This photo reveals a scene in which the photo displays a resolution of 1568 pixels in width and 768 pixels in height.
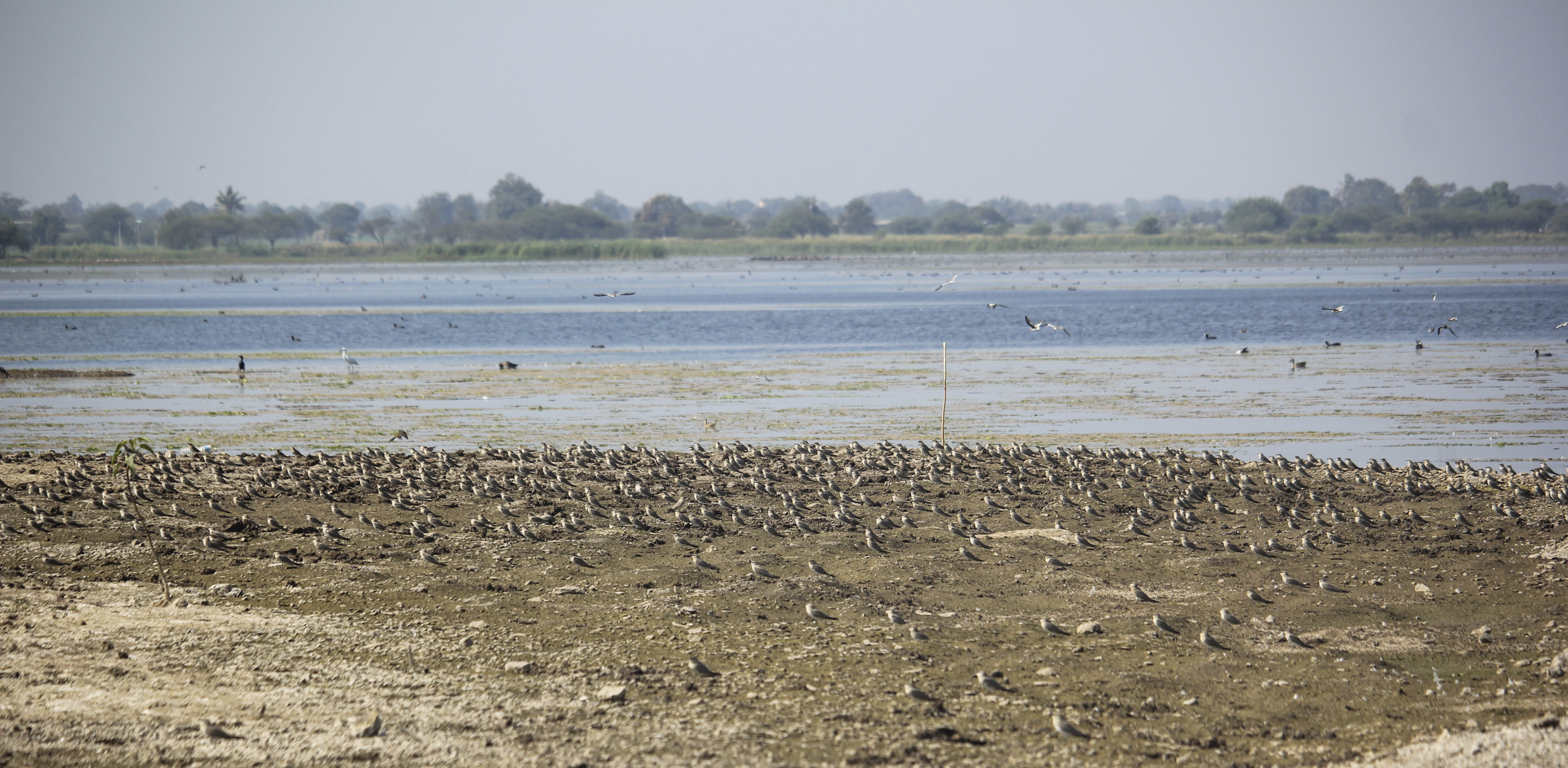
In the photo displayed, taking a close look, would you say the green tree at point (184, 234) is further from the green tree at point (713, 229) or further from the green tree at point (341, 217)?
the green tree at point (713, 229)

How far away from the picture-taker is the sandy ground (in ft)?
26.4

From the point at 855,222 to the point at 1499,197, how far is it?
103956 mm

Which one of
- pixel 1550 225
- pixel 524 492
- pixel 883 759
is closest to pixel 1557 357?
pixel 524 492

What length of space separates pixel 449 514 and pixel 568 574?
3452mm

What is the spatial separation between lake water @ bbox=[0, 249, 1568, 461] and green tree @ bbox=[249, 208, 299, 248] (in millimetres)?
82314

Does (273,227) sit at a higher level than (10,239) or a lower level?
higher

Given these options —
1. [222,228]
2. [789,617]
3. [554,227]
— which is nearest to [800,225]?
[554,227]

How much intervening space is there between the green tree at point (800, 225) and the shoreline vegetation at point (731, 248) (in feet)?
28.4

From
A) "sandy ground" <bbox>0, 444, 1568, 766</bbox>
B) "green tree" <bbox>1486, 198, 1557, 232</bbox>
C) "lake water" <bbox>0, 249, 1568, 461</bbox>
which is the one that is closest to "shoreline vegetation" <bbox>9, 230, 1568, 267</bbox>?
"green tree" <bbox>1486, 198, 1557, 232</bbox>

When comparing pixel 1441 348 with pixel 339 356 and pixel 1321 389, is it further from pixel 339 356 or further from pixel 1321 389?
pixel 339 356

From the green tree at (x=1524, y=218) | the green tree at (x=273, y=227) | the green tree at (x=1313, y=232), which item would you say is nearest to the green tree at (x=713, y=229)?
the green tree at (x=273, y=227)

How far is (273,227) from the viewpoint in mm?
156250

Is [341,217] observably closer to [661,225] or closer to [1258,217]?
[661,225]

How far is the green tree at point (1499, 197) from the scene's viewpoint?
176 m
